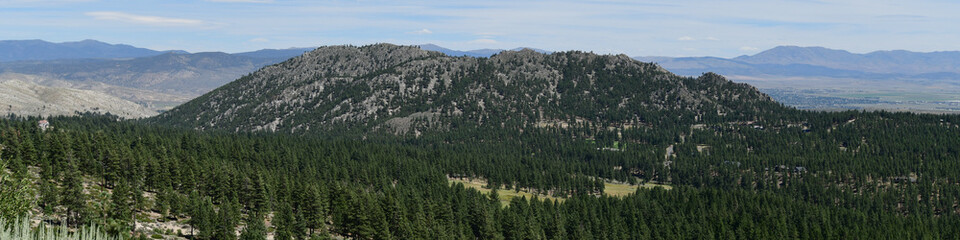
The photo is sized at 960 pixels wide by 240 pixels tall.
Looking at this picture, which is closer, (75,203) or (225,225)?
(75,203)

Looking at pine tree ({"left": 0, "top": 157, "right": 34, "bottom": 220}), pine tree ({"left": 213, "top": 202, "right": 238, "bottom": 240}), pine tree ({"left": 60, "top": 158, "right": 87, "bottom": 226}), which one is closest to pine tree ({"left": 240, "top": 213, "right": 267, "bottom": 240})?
pine tree ({"left": 213, "top": 202, "right": 238, "bottom": 240})

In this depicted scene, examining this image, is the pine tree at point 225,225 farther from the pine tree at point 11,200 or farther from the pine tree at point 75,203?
the pine tree at point 11,200

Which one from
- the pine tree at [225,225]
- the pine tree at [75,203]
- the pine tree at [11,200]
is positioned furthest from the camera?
the pine tree at [225,225]

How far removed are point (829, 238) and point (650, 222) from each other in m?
41.3

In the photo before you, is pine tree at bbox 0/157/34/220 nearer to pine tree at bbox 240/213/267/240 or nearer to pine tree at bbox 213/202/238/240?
pine tree at bbox 240/213/267/240

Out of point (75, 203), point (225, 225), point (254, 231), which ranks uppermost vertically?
point (75, 203)

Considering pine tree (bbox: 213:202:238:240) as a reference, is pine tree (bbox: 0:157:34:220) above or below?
above

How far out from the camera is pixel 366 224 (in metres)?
126

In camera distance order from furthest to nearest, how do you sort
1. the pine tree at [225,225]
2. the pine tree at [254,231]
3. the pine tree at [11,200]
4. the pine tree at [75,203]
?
the pine tree at [225,225] → the pine tree at [254,231] → the pine tree at [75,203] → the pine tree at [11,200]

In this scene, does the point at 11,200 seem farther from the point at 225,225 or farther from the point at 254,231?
the point at 225,225

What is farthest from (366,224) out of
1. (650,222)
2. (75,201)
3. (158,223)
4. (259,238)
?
(650,222)

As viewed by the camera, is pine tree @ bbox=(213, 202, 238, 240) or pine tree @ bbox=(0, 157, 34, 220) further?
pine tree @ bbox=(213, 202, 238, 240)

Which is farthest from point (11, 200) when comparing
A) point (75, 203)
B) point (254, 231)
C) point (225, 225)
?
point (225, 225)

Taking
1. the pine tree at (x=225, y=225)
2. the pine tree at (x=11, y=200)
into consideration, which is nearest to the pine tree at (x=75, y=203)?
the pine tree at (x=225, y=225)
